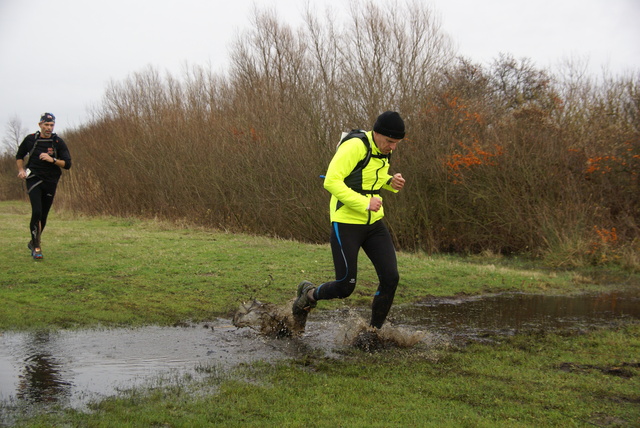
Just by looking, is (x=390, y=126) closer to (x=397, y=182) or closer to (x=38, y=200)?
(x=397, y=182)

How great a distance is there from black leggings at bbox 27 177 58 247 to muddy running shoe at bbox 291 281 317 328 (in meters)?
5.46

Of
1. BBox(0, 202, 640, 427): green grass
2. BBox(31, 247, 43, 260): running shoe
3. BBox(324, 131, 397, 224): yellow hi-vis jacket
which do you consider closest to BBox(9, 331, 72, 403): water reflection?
BBox(0, 202, 640, 427): green grass

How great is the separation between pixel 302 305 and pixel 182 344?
4.27ft

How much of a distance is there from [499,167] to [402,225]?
3.33 m

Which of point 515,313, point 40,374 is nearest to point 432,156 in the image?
point 515,313

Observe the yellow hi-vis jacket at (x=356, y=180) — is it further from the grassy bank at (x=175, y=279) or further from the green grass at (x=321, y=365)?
the grassy bank at (x=175, y=279)

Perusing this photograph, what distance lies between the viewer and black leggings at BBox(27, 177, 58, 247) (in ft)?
33.9

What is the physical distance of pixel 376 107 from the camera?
742 inches

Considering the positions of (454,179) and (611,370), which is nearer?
(611,370)

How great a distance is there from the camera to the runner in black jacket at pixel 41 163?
1025 cm

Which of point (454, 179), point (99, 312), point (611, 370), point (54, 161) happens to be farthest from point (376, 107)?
point (611, 370)

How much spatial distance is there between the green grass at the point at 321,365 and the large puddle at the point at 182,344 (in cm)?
31

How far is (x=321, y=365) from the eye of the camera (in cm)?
558

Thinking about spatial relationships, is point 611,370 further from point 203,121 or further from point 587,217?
point 203,121
